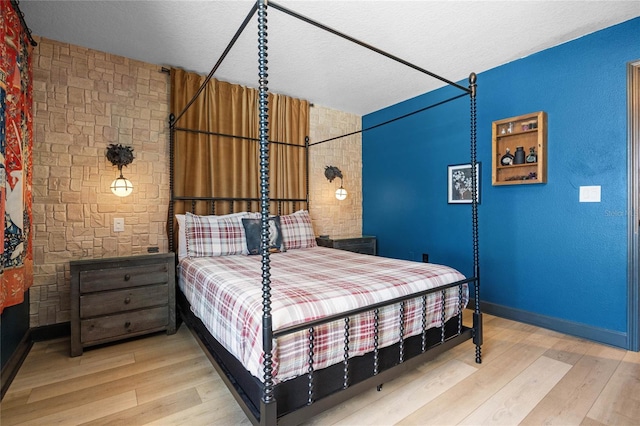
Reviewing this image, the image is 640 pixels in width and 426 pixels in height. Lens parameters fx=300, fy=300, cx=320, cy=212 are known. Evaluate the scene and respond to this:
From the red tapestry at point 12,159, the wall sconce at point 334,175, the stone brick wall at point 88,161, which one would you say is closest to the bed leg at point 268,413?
the red tapestry at point 12,159

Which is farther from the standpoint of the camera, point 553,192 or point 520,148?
point 520,148

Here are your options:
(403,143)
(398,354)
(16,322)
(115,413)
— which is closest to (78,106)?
(16,322)

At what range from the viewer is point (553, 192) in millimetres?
2725

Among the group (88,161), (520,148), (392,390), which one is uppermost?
(520,148)

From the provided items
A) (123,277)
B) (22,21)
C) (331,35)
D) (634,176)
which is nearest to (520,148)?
(634,176)

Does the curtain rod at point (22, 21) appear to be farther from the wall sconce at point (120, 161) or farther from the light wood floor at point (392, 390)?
the light wood floor at point (392, 390)

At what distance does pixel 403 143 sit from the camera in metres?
4.10

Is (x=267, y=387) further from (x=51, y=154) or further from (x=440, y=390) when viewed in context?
(x=51, y=154)

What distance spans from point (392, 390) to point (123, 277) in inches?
87.0

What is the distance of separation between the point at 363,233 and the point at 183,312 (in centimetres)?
289

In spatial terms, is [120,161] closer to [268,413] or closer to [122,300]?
[122,300]

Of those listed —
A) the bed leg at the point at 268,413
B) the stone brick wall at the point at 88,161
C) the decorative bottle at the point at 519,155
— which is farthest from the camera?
the decorative bottle at the point at 519,155

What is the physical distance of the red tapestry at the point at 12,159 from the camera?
157 cm

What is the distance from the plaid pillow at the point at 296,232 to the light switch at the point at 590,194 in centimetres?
256
